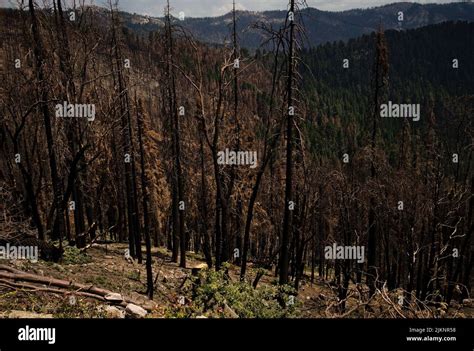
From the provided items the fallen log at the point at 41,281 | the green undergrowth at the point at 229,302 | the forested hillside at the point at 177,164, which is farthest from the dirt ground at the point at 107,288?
the green undergrowth at the point at 229,302

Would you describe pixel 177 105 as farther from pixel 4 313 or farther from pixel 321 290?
pixel 321 290

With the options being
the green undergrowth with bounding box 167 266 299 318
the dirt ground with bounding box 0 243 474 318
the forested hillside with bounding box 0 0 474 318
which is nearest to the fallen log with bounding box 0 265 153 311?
the forested hillside with bounding box 0 0 474 318

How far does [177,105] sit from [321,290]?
63.9ft

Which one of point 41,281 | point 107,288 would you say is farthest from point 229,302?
point 107,288

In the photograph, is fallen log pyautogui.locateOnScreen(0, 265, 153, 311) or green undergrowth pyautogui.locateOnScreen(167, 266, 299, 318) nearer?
fallen log pyautogui.locateOnScreen(0, 265, 153, 311)

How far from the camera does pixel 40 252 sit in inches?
621

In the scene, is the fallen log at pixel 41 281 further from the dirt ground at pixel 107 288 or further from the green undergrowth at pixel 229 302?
the green undergrowth at pixel 229 302

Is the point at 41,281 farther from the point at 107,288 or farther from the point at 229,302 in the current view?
the point at 229,302

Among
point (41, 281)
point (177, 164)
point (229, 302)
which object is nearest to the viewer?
point (41, 281)

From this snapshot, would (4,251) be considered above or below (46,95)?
below

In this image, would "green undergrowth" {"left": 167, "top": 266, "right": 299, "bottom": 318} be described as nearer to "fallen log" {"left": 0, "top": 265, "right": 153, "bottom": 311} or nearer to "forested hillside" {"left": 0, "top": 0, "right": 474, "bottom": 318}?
"forested hillside" {"left": 0, "top": 0, "right": 474, "bottom": 318}

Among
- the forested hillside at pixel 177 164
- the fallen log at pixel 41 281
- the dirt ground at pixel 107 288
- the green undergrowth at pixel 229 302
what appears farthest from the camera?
the forested hillside at pixel 177 164
